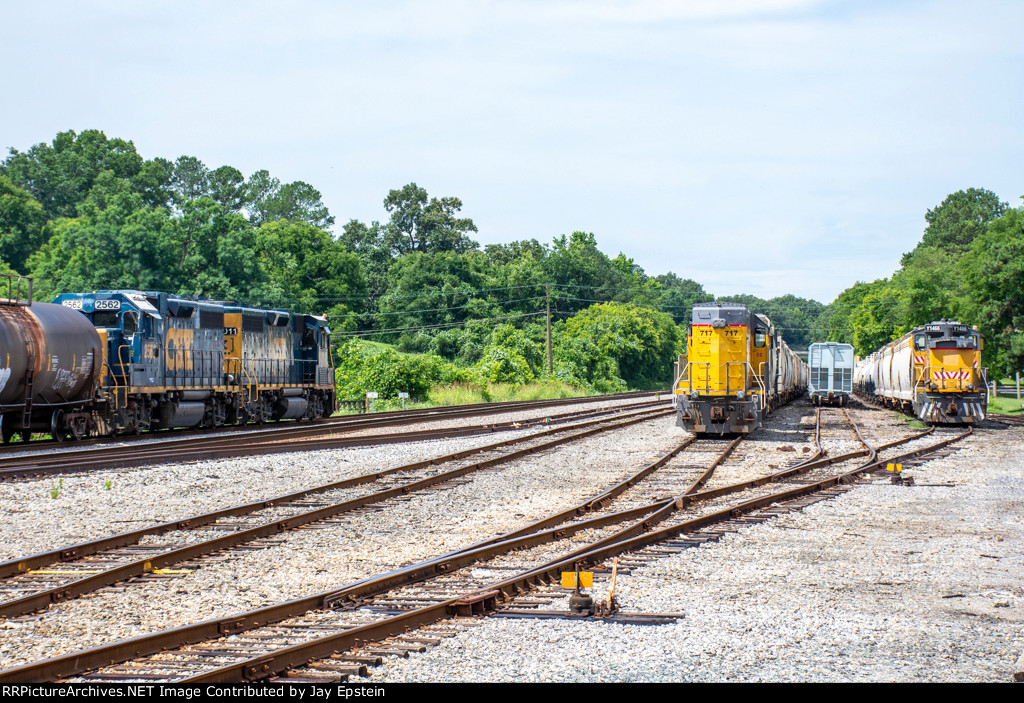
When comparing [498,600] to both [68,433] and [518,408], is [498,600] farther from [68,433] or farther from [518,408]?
[518,408]

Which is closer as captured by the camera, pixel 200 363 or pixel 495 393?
pixel 200 363

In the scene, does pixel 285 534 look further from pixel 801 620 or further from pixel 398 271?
pixel 398 271

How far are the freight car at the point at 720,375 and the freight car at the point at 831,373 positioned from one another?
2049cm

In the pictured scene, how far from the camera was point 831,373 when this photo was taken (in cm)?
4434

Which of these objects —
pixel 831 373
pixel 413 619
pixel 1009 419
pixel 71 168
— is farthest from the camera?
pixel 71 168

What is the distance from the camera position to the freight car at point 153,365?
1941 centimetres

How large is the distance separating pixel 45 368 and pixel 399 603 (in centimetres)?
1505

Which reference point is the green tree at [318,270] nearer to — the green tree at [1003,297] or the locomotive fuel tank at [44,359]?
the green tree at [1003,297]

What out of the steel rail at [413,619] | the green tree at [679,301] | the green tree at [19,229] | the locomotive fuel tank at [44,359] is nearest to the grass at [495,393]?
the locomotive fuel tank at [44,359]

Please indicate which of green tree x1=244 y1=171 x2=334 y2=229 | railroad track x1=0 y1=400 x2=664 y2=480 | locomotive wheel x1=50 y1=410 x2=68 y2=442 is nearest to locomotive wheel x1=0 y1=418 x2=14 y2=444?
locomotive wheel x1=50 y1=410 x2=68 y2=442

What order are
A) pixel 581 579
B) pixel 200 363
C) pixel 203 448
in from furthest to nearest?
pixel 200 363, pixel 203 448, pixel 581 579

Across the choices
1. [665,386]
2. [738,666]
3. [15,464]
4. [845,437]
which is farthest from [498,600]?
[665,386]

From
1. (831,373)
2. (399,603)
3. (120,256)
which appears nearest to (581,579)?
(399,603)

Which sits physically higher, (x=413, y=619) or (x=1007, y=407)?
(x=413, y=619)
